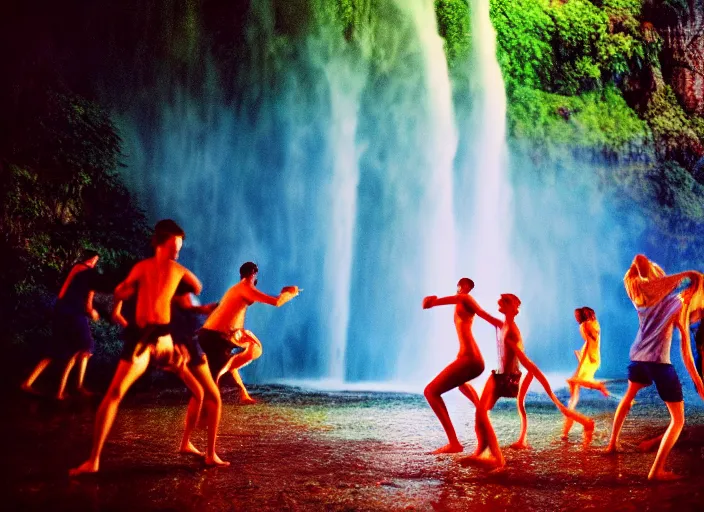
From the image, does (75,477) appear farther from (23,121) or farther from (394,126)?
(394,126)

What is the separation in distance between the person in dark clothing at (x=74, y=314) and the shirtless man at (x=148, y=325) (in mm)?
3359

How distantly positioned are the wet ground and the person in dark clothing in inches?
30.5

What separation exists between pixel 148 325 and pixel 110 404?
63cm

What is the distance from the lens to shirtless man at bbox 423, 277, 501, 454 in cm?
561

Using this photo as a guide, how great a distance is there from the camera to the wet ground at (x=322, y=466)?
13.9ft

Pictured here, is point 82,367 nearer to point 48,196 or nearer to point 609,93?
point 48,196

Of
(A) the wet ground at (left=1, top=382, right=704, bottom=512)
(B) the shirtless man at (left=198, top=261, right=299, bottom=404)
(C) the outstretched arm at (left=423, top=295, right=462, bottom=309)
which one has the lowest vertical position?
(A) the wet ground at (left=1, top=382, right=704, bottom=512)

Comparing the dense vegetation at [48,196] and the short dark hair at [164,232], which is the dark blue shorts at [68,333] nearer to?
the short dark hair at [164,232]

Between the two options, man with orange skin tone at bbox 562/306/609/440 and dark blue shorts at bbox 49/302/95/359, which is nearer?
man with orange skin tone at bbox 562/306/609/440

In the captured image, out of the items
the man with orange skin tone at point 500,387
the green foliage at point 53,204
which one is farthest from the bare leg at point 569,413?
the green foliage at point 53,204

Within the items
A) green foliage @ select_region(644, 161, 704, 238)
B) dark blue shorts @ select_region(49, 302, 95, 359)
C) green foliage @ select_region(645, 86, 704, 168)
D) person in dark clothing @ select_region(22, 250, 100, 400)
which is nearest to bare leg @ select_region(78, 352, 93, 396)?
person in dark clothing @ select_region(22, 250, 100, 400)

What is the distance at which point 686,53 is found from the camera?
966 inches

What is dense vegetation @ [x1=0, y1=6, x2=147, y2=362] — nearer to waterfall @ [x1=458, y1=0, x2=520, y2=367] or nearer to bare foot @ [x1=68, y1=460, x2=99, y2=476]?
bare foot @ [x1=68, y1=460, x2=99, y2=476]

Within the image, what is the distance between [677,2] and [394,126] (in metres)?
13.4
